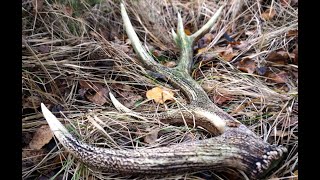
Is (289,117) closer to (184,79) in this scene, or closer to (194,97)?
(194,97)

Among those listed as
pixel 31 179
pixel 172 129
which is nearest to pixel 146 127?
pixel 172 129

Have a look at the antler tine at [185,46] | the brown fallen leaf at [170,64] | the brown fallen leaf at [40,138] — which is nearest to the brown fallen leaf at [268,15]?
the antler tine at [185,46]

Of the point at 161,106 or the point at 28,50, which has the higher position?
the point at 28,50

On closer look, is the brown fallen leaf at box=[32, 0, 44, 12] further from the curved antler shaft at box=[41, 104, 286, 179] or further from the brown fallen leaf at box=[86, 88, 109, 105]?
the curved antler shaft at box=[41, 104, 286, 179]

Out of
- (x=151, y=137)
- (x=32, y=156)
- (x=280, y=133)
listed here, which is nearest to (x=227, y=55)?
(x=280, y=133)

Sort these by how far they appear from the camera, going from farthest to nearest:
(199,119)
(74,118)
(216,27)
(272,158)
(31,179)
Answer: (216,27)
(74,118)
(199,119)
(31,179)
(272,158)

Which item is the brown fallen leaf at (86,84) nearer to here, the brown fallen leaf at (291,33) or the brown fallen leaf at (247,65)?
the brown fallen leaf at (247,65)

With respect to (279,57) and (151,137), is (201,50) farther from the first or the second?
(151,137)
